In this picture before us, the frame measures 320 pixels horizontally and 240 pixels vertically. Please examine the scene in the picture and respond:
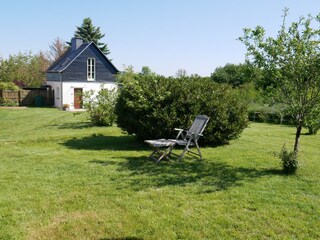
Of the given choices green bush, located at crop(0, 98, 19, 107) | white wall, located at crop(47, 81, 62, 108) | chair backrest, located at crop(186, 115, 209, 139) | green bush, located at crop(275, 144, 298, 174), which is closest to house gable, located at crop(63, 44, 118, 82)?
white wall, located at crop(47, 81, 62, 108)

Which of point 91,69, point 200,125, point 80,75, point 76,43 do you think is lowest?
point 200,125

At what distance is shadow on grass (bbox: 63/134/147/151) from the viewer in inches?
381

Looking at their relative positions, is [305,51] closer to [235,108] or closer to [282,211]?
[282,211]

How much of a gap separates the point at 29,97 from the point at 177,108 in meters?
24.2

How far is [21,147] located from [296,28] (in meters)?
8.33

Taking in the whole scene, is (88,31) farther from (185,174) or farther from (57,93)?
(185,174)

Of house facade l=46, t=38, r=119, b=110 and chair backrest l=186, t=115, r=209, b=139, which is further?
house facade l=46, t=38, r=119, b=110

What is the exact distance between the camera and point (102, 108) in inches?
590

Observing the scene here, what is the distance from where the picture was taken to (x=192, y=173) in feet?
21.6

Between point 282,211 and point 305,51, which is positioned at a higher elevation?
point 305,51

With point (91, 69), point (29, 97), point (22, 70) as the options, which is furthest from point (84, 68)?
point (22, 70)

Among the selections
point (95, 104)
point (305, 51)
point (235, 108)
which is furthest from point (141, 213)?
point (95, 104)

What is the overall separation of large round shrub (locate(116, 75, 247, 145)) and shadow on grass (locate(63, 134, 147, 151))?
500mm

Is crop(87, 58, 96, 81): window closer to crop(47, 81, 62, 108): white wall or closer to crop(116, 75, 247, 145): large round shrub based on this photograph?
crop(47, 81, 62, 108): white wall
